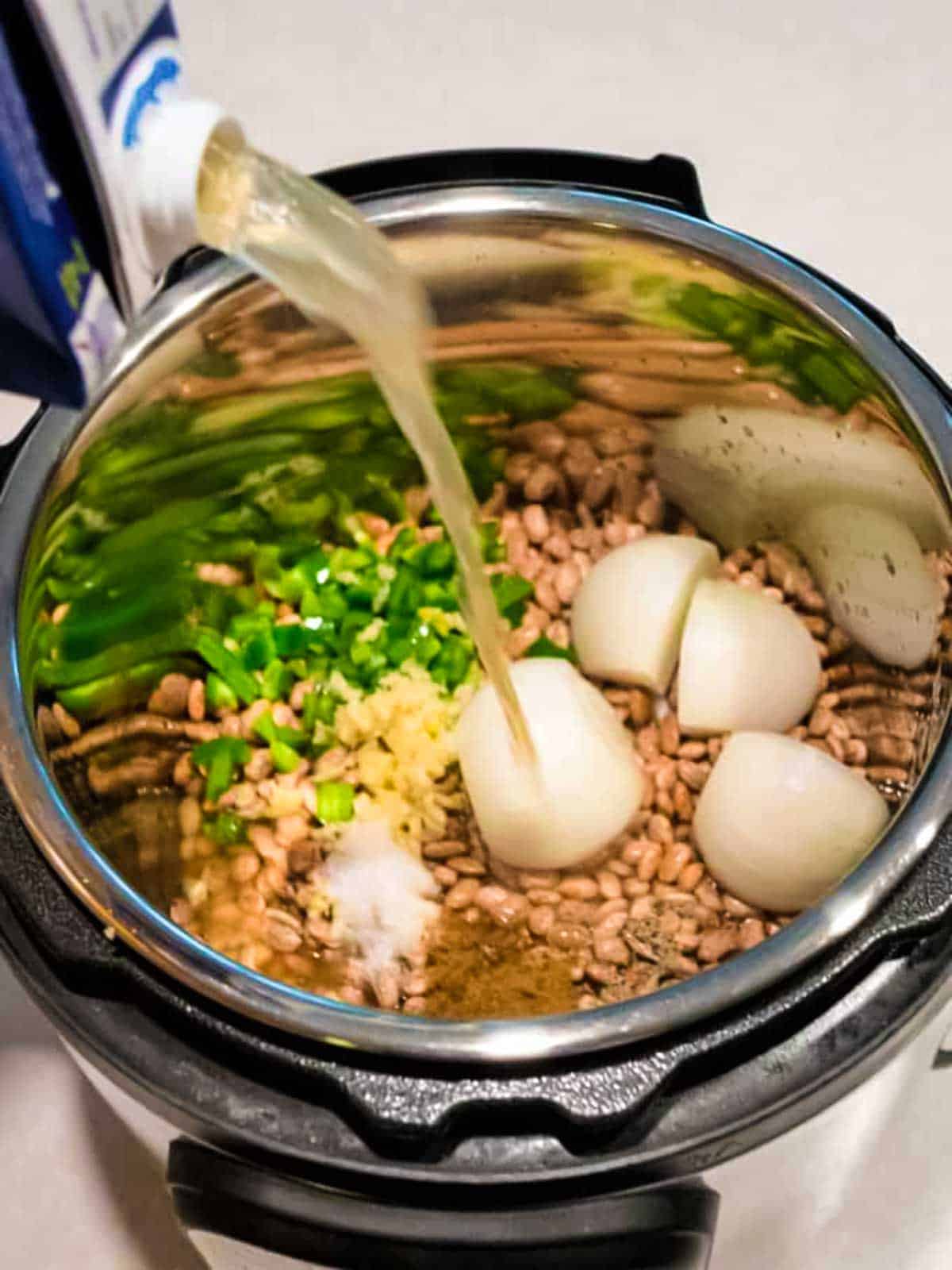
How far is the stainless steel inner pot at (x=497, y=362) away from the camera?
531mm

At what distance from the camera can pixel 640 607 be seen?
850 millimetres

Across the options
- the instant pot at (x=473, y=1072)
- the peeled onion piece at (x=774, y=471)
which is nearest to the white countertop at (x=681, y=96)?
the peeled onion piece at (x=774, y=471)

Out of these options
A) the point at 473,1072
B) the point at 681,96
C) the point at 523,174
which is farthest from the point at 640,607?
the point at 681,96

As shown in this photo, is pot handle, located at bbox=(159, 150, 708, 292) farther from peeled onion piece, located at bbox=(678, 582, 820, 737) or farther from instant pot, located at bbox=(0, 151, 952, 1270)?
instant pot, located at bbox=(0, 151, 952, 1270)

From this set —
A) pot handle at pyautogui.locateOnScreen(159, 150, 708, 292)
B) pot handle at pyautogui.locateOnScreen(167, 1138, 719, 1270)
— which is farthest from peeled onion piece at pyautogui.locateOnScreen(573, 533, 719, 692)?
pot handle at pyautogui.locateOnScreen(167, 1138, 719, 1270)

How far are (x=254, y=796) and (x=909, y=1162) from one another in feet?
1.34

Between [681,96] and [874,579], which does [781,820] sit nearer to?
[874,579]

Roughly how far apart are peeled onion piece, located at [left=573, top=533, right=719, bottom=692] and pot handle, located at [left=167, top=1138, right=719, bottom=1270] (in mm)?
362

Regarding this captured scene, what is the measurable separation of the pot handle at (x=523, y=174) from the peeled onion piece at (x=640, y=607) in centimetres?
20

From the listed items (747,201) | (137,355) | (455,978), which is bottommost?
(455,978)

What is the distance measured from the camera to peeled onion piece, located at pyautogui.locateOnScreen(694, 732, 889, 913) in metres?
0.73

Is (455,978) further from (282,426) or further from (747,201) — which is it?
(747,201)

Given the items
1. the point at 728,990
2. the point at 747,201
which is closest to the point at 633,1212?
the point at 728,990

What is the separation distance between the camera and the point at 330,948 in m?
0.79
